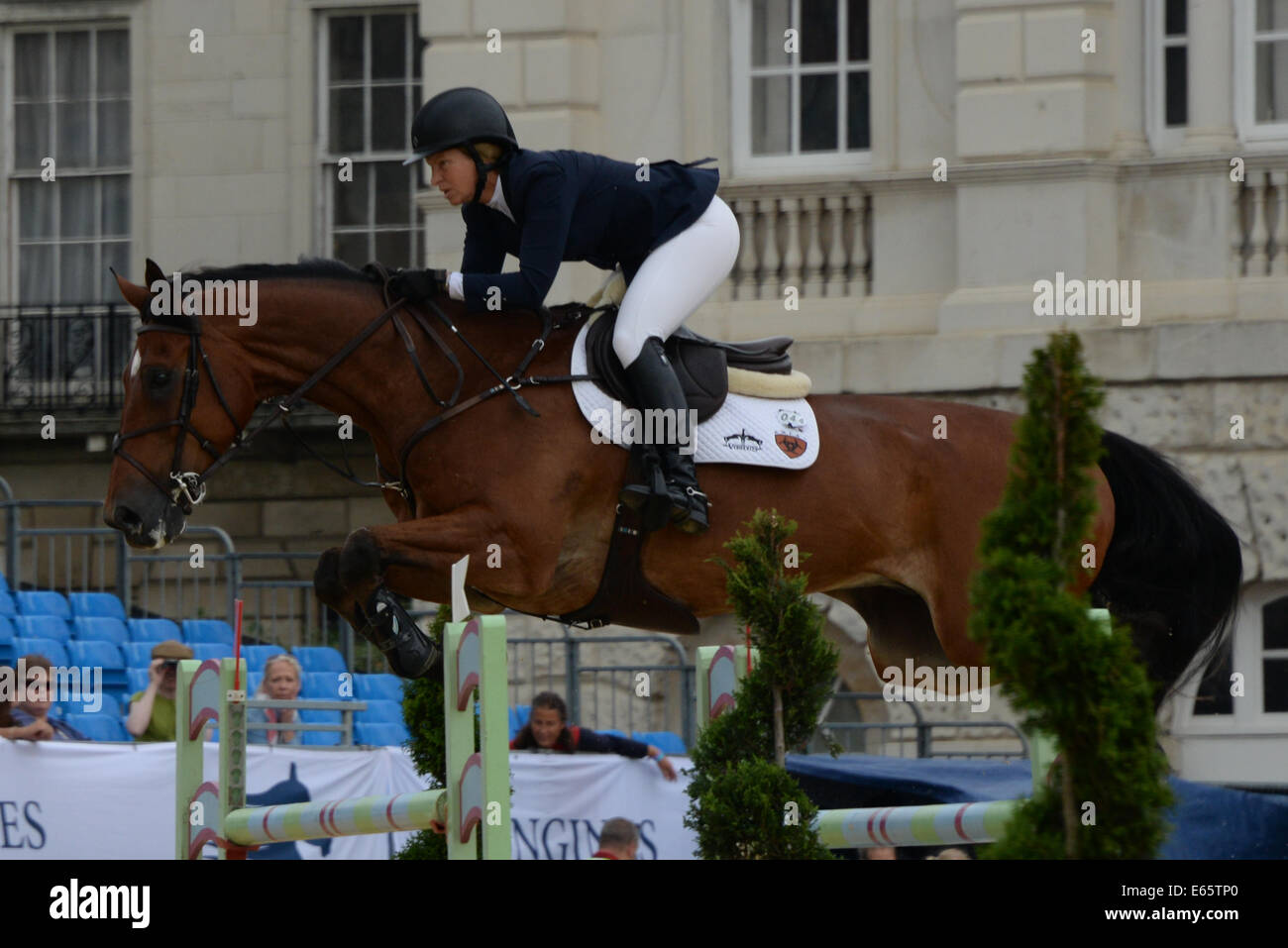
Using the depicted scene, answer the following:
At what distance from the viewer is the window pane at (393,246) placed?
703 inches

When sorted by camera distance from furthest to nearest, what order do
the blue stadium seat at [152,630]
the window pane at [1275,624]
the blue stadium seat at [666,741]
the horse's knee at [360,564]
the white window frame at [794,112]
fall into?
the white window frame at [794,112], the window pane at [1275,624], the blue stadium seat at [152,630], the blue stadium seat at [666,741], the horse's knee at [360,564]

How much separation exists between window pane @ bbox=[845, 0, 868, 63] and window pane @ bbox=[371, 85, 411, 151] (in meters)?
4.78

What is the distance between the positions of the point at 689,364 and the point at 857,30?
23.8ft

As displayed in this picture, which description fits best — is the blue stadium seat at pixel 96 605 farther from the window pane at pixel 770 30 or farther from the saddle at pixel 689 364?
the saddle at pixel 689 364

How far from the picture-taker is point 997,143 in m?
13.1

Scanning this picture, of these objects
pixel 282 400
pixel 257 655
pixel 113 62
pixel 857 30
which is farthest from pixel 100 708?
pixel 113 62

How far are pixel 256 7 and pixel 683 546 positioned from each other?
11886mm

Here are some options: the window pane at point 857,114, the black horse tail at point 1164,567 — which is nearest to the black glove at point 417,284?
the black horse tail at point 1164,567

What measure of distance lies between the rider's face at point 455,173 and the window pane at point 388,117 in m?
10.7

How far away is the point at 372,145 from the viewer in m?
17.9

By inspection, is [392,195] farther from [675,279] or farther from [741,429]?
[741,429]

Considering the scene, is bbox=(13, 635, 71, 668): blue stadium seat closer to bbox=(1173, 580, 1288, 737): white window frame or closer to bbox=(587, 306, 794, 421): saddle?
bbox=(587, 306, 794, 421): saddle

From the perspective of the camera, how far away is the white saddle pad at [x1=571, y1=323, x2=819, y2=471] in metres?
7.30
